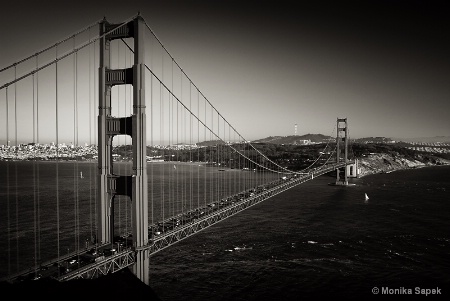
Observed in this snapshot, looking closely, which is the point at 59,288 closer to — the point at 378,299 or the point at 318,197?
the point at 378,299

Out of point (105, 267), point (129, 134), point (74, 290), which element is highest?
point (129, 134)

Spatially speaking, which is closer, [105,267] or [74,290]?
[74,290]

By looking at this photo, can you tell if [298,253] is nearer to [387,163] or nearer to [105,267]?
[105,267]

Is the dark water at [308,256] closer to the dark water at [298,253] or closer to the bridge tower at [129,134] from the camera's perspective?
the dark water at [298,253]

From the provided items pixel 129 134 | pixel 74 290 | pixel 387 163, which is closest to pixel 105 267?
pixel 74 290

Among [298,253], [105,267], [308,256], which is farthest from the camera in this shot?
[298,253]

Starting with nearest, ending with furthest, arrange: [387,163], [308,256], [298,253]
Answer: [308,256], [298,253], [387,163]
